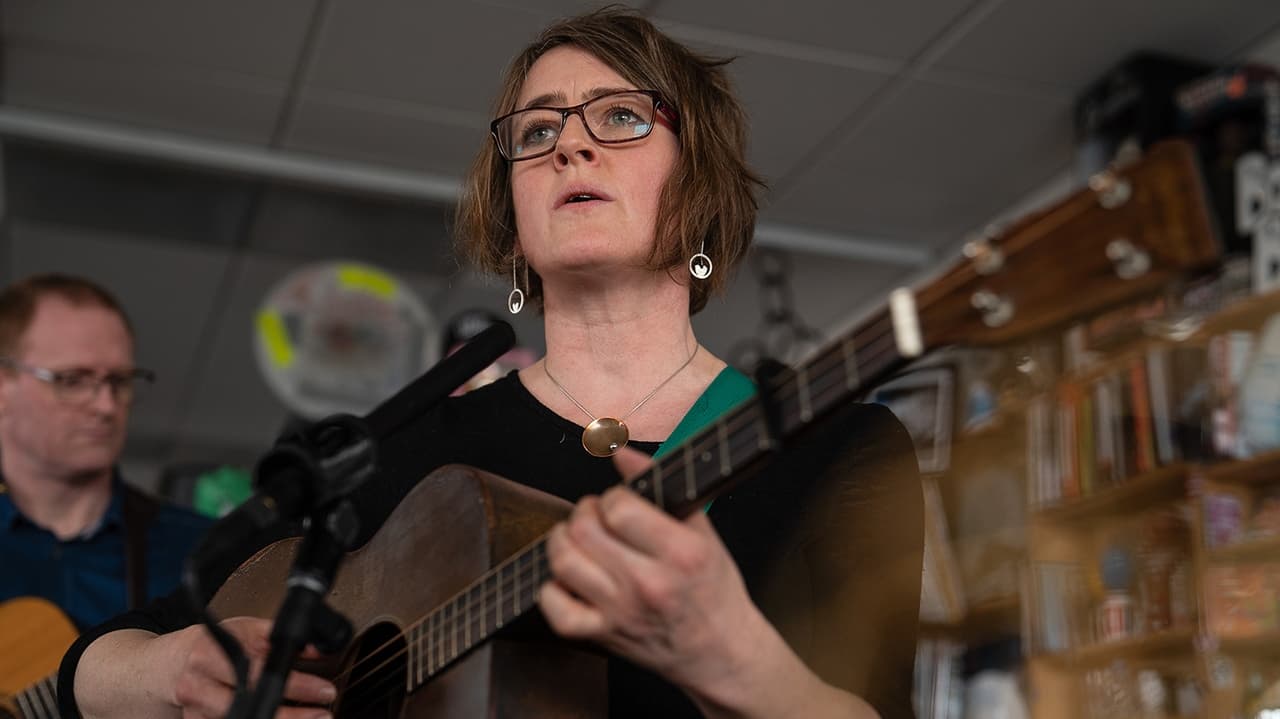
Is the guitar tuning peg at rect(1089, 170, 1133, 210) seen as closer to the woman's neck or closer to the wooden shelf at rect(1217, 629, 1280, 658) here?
the woman's neck

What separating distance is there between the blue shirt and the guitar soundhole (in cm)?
164

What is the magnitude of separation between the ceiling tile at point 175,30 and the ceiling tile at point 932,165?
1.73 m

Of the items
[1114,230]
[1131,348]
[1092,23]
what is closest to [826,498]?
[1114,230]

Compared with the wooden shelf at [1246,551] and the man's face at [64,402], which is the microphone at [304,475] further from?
the wooden shelf at [1246,551]

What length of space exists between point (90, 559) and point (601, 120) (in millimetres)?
1853

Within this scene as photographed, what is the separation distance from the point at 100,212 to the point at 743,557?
14.4ft

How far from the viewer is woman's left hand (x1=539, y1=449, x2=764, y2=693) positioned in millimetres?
829

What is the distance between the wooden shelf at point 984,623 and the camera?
3.84m

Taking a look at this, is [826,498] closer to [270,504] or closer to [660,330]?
[660,330]

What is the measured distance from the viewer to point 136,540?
9.05 feet

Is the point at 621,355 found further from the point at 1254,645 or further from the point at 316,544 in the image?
the point at 1254,645

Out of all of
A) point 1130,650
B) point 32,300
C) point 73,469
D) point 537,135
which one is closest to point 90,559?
point 73,469

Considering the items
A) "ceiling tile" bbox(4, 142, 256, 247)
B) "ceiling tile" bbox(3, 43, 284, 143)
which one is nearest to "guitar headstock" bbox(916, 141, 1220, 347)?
"ceiling tile" bbox(3, 43, 284, 143)

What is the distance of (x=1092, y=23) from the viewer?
11.5 ft
